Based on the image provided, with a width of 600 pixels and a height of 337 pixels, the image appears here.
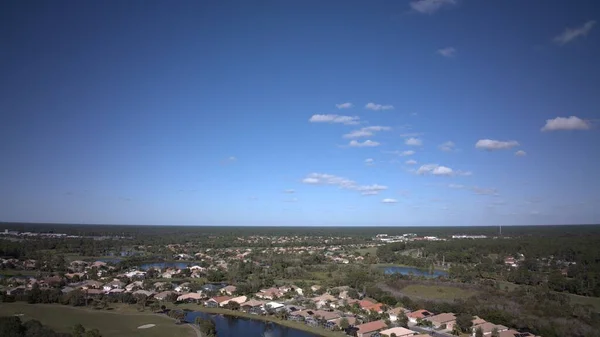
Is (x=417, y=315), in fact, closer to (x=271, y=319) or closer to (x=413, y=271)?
(x=271, y=319)

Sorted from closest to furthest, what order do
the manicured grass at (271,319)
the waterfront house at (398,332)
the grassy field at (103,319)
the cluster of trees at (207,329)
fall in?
the waterfront house at (398,332) → the cluster of trees at (207,329) → the grassy field at (103,319) → the manicured grass at (271,319)

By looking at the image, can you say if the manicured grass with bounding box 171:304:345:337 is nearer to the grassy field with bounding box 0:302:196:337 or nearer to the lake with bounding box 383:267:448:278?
the grassy field with bounding box 0:302:196:337

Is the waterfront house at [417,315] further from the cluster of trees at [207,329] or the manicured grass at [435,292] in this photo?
the cluster of trees at [207,329]

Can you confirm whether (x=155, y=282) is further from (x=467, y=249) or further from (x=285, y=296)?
(x=467, y=249)

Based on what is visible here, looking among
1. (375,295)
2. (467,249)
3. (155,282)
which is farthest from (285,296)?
(467,249)

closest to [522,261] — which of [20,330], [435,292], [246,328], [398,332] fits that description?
[435,292]

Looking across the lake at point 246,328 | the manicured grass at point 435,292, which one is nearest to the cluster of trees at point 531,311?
the manicured grass at point 435,292
